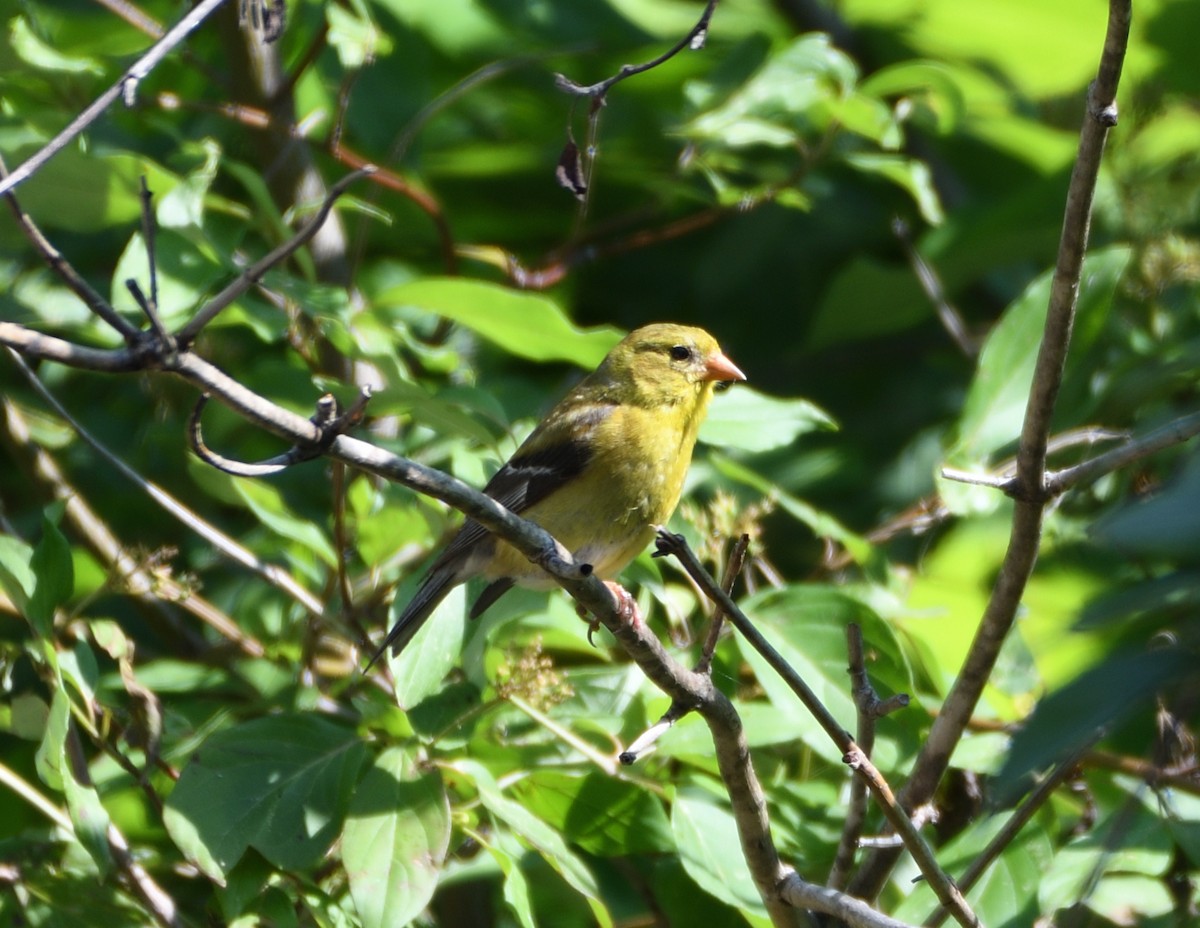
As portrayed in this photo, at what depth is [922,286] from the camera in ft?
16.9

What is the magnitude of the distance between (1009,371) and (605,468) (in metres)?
1.24

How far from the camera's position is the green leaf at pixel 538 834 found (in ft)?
9.59

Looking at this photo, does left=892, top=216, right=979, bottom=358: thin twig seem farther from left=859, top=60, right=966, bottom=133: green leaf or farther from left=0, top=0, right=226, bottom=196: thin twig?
left=0, top=0, right=226, bottom=196: thin twig

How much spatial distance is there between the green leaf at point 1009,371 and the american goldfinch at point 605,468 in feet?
2.72

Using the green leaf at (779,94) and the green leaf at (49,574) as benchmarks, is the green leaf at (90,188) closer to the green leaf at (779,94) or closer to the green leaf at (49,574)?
the green leaf at (49,574)

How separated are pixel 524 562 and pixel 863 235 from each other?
107 inches

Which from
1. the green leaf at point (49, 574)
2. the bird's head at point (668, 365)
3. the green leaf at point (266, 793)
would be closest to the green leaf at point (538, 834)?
the green leaf at point (266, 793)

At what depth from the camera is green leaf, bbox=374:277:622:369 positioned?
3516 millimetres

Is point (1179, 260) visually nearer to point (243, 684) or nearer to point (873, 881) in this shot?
point (873, 881)

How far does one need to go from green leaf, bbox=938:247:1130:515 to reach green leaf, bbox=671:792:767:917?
1189 mm

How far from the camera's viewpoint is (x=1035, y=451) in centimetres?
253

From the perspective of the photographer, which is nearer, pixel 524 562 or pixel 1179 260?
pixel 524 562

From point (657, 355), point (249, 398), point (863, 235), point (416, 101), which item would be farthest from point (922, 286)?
point (249, 398)

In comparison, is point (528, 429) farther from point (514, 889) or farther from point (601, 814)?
point (514, 889)
